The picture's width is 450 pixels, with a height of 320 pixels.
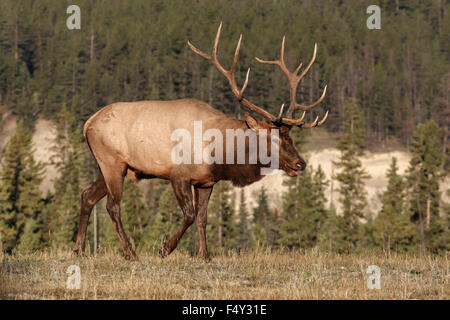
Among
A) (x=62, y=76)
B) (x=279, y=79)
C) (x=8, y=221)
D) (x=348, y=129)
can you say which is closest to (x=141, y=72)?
(x=62, y=76)

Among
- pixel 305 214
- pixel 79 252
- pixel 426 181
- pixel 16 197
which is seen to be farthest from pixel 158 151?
pixel 305 214

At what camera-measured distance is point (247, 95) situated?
10425cm

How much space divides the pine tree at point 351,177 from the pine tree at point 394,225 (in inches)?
139

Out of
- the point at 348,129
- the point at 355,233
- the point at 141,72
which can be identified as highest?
the point at 141,72

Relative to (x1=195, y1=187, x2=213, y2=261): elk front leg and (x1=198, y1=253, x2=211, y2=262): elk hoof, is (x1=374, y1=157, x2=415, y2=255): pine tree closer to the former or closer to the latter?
(x1=195, y1=187, x2=213, y2=261): elk front leg

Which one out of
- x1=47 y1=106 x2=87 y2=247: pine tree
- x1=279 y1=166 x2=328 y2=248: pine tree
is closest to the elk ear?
x1=47 y1=106 x2=87 y2=247: pine tree

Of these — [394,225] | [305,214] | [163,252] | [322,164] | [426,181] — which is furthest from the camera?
[322,164]

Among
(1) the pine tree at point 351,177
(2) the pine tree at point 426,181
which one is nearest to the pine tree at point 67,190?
(1) the pine tree at point 351,177

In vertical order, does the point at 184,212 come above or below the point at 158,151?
below

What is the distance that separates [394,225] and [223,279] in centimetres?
4180

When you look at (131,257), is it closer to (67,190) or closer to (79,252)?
(79,252)
